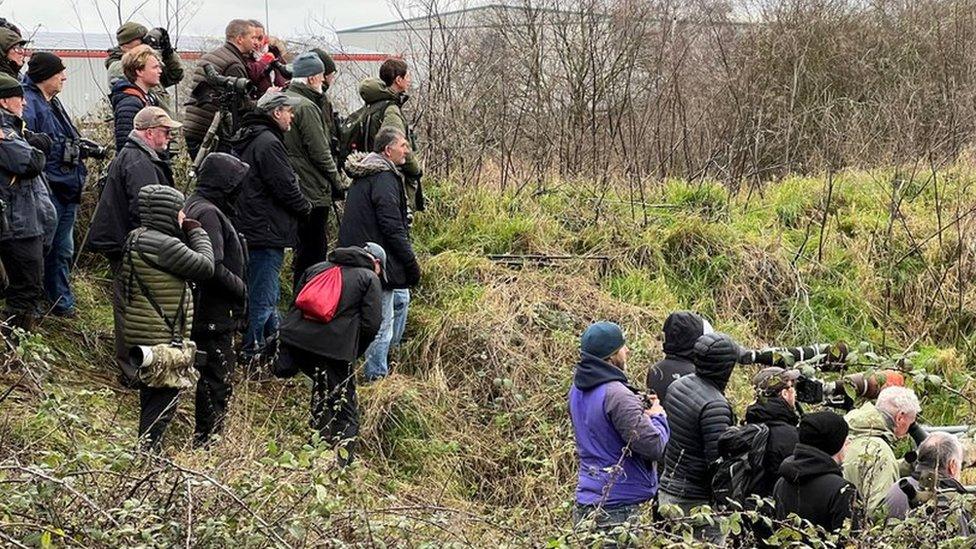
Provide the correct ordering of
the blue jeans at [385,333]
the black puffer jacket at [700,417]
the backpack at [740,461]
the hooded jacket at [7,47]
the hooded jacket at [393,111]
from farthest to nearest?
the hooded jacket at [393,111] → the blue jeans at [385,333] → the hooded jacket at [7,47] → the black puffer jacket at [700,417] → the backpack at [740,461]

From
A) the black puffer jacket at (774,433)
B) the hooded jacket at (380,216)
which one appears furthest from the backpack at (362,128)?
the black puffer jacket at (774,433)

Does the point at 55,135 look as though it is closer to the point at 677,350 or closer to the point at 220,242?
the point at 220,242

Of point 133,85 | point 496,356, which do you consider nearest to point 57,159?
point 133,85

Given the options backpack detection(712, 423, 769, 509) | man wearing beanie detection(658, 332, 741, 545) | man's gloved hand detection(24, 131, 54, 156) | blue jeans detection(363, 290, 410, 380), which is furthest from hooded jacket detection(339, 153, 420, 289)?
backpack detection(712, 423, 769, 509)

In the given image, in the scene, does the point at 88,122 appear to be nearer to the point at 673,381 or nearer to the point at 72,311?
the point at 72,311

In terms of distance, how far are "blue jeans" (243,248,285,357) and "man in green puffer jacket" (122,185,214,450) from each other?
5.04 ft

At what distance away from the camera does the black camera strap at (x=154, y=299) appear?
625 cm

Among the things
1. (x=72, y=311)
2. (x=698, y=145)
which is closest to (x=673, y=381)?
(x=72, y=311)

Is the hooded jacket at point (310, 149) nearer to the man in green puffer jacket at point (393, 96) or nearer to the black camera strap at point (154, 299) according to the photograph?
the man in green puffer jacket at point (393, 96)

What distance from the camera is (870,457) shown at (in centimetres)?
524

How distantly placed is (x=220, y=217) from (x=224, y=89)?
1840mm

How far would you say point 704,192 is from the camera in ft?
37.4

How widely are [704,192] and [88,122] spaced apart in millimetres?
5773

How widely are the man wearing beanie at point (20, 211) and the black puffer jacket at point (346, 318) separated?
165cm
